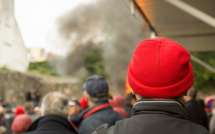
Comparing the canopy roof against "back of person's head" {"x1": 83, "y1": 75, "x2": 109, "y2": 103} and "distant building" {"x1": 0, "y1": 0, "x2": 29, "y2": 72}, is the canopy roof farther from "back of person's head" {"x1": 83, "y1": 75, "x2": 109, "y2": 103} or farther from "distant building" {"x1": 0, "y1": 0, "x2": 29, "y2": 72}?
"distant building" {"x1": 0, "y1": 0, "x2": 29, "y2": 72}

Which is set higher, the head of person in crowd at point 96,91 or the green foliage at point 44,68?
the head of person in crowd at point 96,91

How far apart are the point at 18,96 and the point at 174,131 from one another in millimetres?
24683

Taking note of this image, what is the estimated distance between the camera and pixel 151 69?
128 centimetres

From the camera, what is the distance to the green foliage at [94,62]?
44856mm

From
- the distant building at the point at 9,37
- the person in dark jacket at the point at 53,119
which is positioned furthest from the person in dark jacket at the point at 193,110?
the distant building at the point at 9,37

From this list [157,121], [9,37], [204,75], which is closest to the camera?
[157,121]

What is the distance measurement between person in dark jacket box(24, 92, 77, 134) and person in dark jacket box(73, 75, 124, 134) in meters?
0.17

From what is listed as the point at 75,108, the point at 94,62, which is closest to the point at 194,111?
the point at 75,108

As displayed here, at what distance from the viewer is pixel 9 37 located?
338 centimetres

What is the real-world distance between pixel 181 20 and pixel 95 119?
4006 mm

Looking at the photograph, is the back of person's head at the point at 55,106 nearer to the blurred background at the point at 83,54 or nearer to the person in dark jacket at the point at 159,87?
the person in dark jacket at the point at 159,87

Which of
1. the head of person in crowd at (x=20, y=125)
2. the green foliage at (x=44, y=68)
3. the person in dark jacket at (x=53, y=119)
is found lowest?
the green foliage at (x=44, y=68)

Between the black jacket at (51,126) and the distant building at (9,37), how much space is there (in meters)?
0.99

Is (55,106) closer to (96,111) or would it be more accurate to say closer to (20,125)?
(96,111)
